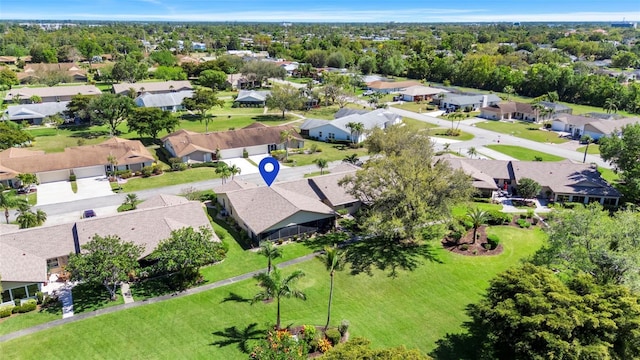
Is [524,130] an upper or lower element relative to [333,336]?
upper

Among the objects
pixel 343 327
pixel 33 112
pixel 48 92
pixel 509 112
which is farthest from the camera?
pixel 48 92

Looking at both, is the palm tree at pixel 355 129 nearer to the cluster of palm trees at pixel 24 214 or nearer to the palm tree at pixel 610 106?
the cluster of palm trees at pixel 24 214

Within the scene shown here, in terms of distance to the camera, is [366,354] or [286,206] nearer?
[366,354]

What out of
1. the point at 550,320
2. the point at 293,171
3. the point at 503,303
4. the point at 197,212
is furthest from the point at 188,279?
the point at 293,171

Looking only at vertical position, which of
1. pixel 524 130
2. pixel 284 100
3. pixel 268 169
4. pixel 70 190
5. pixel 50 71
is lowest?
pixel 70 190

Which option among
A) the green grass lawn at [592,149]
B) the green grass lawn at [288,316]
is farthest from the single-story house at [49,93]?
the green grass lawn at [592,149]

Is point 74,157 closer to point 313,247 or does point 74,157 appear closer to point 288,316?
point 313,247

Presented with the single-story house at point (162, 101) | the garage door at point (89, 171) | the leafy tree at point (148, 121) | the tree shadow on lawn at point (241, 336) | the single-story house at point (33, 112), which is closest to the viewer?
the tree shadow on lawn at point (241, 336)

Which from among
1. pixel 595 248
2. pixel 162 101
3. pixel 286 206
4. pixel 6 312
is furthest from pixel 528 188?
pixel 162 101

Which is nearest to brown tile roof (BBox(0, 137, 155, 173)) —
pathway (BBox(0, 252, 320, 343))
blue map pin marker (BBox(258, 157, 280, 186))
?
blue map pin marker (BBox(258, 157, 280, 186))
